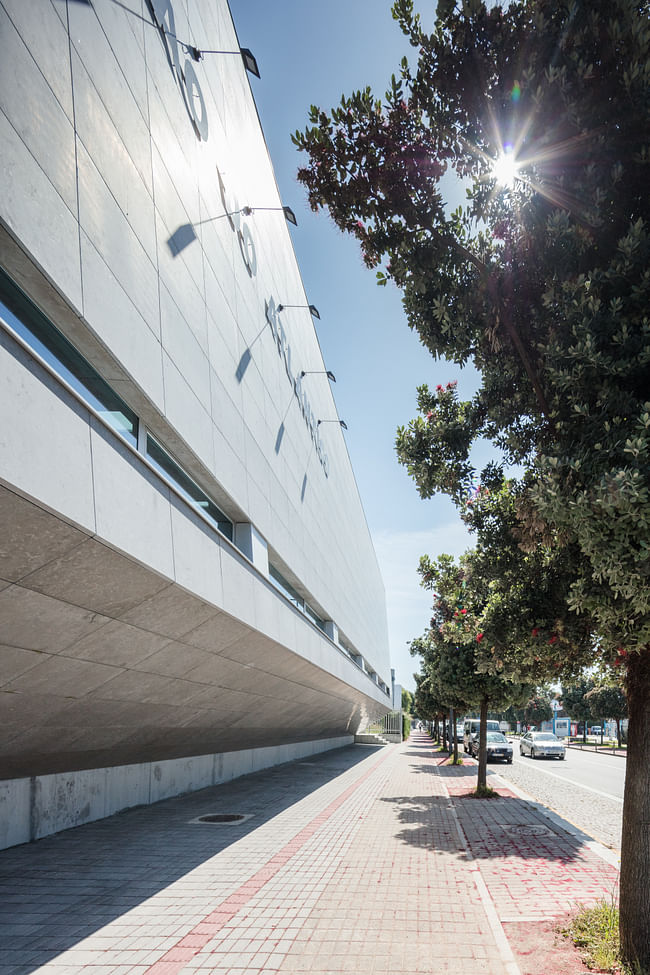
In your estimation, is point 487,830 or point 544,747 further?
point 544,747

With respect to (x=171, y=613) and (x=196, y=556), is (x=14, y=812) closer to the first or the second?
(x=171, y=613)

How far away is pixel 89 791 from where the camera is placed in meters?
10.5

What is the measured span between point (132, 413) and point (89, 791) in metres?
6.99

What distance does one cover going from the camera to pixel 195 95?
9852mm

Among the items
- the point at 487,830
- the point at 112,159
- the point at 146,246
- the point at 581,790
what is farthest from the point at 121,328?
the point at 581,790

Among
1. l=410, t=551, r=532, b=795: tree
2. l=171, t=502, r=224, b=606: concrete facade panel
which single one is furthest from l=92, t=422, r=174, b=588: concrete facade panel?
l=410, t=551, r=532, b=795: tree

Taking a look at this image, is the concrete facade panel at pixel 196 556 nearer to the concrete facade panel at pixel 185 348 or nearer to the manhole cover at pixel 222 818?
the concrete facade panel at pixel 185 348

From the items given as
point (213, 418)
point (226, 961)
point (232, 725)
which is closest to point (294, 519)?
point (232, 725)

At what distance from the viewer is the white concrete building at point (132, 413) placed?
5059 millimetres

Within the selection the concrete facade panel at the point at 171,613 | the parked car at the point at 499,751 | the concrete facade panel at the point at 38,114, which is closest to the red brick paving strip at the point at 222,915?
the concrete facade panel at the point at 171,613

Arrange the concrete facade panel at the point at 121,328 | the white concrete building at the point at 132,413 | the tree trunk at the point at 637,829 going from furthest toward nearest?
the concrete facade panel at the point at 121,328 < the white concrete building at the point at 132,413 < the tree trunk at the point at 637,829

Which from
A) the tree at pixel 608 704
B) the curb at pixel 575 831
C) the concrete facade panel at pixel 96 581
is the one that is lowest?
the tree at pixel 608 704

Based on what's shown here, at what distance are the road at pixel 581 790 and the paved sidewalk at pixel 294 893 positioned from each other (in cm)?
109

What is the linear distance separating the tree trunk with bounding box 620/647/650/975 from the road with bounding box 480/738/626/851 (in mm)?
5538
